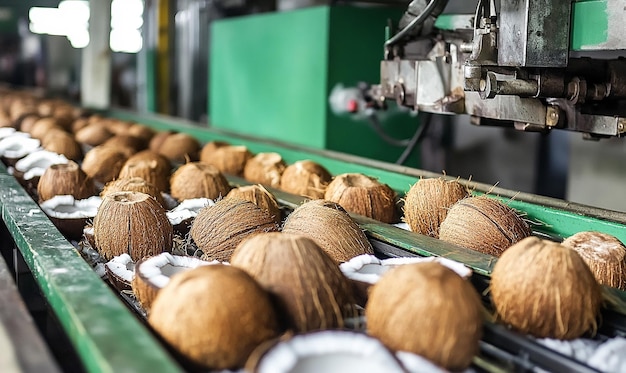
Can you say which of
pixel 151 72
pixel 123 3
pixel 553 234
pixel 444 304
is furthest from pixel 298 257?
pixel 123 3

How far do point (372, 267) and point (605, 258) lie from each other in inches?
23.7

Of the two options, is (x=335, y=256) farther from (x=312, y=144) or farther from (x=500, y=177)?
(x=500, y=177)

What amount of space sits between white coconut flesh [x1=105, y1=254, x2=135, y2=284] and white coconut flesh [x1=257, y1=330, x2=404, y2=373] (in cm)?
79

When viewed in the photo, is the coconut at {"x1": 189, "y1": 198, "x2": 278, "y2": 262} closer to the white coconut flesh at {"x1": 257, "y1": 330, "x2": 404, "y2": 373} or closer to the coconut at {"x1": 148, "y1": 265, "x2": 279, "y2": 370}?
the coconut at {"x1": 148, "y1": 265, "x2": 279, "y2": 370}

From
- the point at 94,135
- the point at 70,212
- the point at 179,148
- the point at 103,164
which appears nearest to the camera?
the point at 70,212

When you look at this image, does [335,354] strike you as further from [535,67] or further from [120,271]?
[535,67]

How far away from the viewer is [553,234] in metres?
2.17

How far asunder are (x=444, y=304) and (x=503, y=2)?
1.27 meters

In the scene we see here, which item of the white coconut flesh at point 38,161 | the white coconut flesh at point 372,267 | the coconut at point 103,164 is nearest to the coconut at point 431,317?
the white coconut flesh at point 372,267

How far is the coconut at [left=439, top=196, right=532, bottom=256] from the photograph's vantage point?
193 centimetres

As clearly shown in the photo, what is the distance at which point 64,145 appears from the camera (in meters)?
3.59

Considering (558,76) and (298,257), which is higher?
(558,76)

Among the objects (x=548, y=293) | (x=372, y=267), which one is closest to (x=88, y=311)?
(x=372, y=267)

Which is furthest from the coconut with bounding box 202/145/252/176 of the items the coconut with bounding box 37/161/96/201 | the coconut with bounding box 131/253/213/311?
the coconut with bounding box 131/253/213/311
